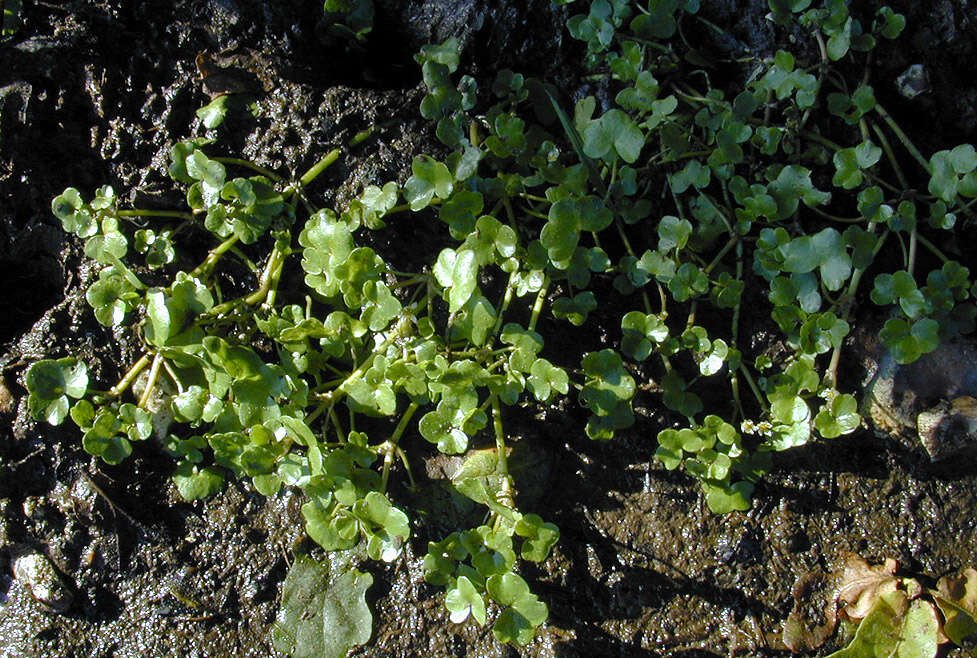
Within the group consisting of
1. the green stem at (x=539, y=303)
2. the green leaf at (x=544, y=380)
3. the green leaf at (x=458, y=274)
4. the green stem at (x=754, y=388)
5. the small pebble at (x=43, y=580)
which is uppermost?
the green leaf at (x=458, y=274)

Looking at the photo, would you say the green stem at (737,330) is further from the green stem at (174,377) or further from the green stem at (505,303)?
the green stem at (174,377)

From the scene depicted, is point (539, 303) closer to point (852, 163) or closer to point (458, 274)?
point (458, 274)

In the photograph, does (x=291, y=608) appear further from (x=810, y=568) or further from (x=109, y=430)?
(x=810, y=568)

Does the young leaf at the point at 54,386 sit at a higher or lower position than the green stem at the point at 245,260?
lower

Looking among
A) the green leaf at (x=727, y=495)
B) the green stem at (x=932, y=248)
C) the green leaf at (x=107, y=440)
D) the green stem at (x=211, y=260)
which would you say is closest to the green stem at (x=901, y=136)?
the green stem at (x=932, y=248)

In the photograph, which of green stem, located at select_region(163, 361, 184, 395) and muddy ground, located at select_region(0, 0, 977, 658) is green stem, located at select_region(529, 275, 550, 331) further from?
green stem, located at select_region(163, 361, 184, 395)

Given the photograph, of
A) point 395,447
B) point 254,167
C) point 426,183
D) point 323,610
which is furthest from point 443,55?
point 323,610

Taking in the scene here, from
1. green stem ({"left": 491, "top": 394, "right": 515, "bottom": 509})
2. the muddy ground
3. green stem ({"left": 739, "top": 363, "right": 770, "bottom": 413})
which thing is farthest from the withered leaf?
green stem ({"left": 491, "top": 394, "right": 515, "bottom": 509})
